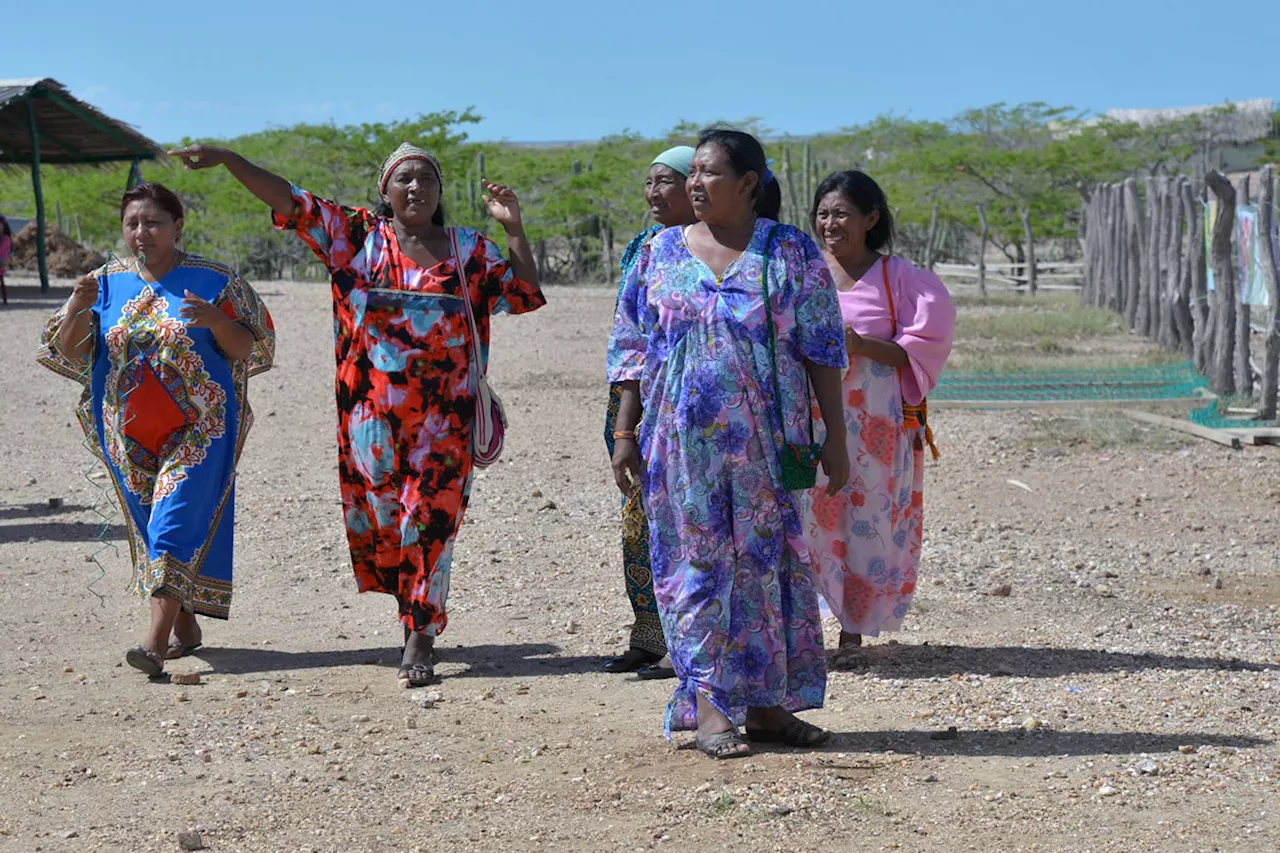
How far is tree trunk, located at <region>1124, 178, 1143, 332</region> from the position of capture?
21.9m

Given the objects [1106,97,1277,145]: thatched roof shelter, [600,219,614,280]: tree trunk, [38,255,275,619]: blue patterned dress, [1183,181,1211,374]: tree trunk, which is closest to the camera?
[38,255,275,619]: blue patterned dress

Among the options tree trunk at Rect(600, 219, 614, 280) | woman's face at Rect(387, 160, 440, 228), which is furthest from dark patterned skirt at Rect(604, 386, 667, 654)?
tree trunk at Rect(600, 219, 614, 280)

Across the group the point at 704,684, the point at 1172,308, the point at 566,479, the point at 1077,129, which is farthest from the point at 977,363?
the point at 1077,129

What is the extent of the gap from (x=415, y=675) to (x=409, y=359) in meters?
1.04

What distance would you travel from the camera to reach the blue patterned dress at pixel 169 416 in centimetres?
561

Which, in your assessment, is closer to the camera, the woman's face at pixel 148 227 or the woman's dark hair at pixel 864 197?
the woman's dark hair at pixel 864 197

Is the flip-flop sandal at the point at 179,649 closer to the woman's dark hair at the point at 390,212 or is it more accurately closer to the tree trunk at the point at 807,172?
the woman's dark hair at the point at 390,212

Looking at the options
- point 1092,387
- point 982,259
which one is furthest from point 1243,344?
point 982,259

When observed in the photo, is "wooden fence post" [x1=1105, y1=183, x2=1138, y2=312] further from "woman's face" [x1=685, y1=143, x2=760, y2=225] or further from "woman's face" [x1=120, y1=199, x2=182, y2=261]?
"woman's face" [x1=685, y1=143, x2=760, y2=225]

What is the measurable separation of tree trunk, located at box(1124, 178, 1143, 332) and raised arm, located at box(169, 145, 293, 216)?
18.1m

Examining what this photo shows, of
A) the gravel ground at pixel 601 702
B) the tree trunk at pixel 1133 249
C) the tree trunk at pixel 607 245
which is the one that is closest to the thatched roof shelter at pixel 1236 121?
the tree trunk at pixel 607 245

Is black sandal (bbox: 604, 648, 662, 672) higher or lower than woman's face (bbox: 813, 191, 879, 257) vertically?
lower

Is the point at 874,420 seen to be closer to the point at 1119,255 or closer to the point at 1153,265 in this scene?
the point at 1153,265

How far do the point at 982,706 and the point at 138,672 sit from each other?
2838mm
